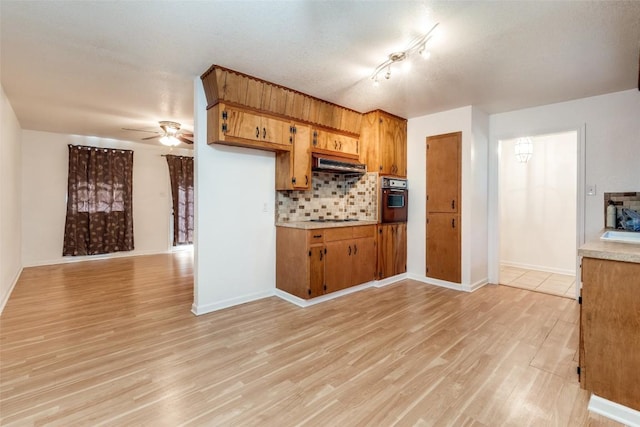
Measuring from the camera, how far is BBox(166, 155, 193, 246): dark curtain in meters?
7.14

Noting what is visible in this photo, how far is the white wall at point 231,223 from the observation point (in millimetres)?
3234

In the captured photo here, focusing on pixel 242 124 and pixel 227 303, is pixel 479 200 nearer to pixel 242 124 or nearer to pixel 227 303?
pixel 242 124

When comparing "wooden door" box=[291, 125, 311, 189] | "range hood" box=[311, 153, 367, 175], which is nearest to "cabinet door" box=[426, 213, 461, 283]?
"range hood" box=[311, 153, 367, 175]

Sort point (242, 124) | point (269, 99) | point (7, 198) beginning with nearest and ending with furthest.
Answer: point (242, 124)
point (269, 99)
point (7, 198)

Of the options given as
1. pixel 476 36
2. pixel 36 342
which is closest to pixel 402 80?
pixel 476 36

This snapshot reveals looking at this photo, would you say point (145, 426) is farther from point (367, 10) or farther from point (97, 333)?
point (367, 10)

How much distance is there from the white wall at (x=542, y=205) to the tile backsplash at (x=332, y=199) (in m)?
2.82

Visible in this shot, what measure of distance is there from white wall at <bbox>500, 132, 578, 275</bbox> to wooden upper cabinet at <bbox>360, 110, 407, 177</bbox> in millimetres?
2182

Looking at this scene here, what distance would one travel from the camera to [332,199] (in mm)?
4566

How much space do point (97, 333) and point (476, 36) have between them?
4.16m

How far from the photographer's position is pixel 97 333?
2789 millimetres

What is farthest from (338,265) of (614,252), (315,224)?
(614,252)

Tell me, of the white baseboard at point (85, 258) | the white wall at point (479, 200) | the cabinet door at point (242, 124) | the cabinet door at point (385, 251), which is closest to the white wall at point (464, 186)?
the white wall at point (479, 200)

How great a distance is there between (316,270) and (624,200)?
363 centimetres
